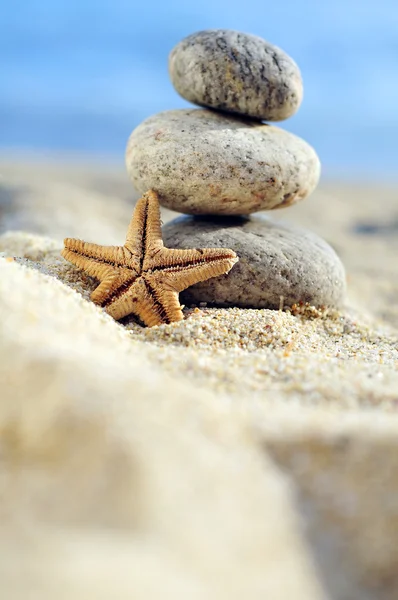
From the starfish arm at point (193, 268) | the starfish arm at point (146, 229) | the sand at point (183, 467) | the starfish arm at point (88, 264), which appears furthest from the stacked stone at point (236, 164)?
Result: the sand at point (183, 467)

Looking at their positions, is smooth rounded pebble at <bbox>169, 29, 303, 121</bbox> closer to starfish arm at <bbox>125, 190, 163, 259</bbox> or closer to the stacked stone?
the stacked stone

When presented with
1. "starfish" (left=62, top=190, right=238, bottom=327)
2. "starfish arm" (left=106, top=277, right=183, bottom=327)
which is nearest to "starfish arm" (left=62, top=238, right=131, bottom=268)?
"starfish" (left=62, top=190, right=238, bottom=327)

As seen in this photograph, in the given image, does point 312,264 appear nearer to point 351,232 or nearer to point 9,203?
point 9,203

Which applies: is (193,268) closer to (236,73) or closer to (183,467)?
(236,73)

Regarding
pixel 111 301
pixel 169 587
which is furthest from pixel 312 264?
pixel 169 587

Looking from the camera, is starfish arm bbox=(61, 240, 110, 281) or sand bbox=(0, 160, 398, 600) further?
starfish arm bbox=(61, 240, 110, 281)

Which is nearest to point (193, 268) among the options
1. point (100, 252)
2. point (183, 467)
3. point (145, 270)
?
point (145, 270)

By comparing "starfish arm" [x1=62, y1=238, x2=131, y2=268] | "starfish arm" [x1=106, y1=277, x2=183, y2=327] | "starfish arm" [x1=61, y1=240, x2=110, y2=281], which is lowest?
"starfish arm" [x1=106, y1=277, x2=183, y2=327]
